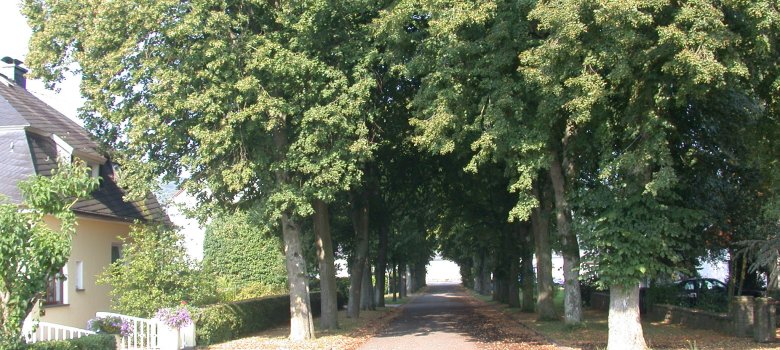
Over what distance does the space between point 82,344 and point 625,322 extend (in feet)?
36.4

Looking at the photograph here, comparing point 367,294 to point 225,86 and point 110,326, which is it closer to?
point 110,326

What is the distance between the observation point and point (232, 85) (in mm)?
18094

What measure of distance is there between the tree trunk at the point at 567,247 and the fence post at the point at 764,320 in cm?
500

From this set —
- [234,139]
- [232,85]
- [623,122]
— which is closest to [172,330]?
[234,139]

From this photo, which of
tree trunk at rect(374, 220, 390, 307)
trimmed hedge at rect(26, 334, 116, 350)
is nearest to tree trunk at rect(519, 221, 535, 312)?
tree trunk at rect(374, 220, 390, 307)

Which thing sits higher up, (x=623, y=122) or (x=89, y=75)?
(x=89, y=75)

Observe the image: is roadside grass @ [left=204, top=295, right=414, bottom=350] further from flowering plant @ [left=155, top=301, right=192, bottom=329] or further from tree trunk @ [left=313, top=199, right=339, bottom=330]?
flowering plant @ [left=155, top=301, right=192, bottom=329]

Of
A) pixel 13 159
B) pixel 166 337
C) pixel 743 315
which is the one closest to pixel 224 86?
pixel 166 337

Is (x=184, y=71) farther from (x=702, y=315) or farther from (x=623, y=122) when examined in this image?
(x=702, y=315)

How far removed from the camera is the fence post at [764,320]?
57.6 ft

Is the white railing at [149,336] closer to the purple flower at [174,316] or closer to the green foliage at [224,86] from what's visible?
the purple flower at [174,316]

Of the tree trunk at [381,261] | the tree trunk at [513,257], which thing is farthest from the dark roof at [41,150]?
the tree trunk at [513,257]

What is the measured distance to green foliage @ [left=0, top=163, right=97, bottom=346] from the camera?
409 inches

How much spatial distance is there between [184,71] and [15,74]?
10923 millimetres
